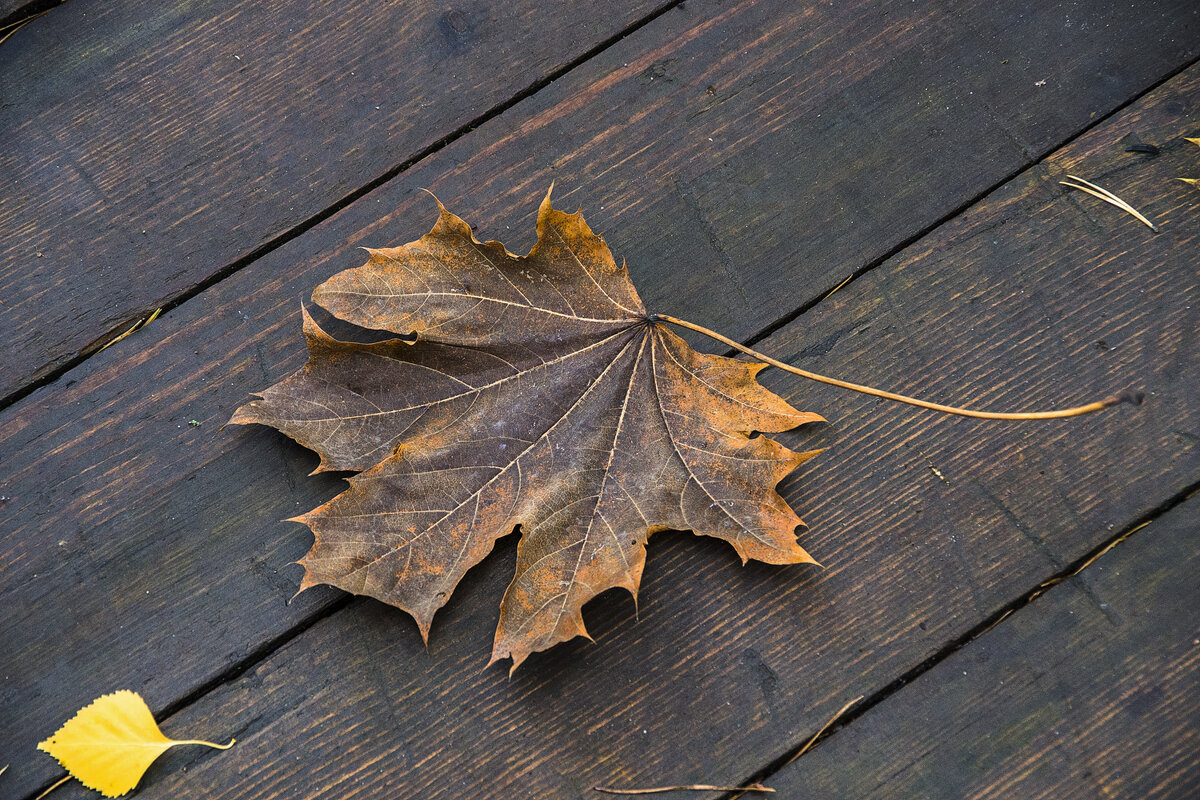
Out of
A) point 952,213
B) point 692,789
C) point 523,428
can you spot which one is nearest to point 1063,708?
point 692,789

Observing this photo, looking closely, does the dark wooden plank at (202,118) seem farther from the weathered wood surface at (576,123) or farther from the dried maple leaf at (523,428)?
the dried maple leaf at (523,428)

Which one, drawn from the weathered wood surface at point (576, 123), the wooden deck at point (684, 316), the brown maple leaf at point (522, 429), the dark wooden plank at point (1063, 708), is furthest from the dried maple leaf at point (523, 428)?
the dark wooden plank at point (1063, 708)

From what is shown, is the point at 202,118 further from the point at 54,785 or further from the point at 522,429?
the point at 54,785

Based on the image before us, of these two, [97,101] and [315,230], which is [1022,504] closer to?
[315,230]

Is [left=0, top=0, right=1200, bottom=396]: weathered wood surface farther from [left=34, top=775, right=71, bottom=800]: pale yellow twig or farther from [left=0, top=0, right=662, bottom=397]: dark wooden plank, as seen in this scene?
[left=34, top=775, right=71, bottom=800]: pale yellow twig

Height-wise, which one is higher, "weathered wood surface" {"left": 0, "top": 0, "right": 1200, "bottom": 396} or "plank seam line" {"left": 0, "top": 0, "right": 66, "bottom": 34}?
"plank seam line" {"left": 0, "top": 0, "right": 66, "bottom": 34}

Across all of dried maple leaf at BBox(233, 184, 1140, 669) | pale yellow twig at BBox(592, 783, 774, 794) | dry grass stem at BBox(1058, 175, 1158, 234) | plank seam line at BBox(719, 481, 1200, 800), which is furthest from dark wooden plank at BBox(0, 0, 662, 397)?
plank seam line at BBox(719, 481, 1200, 800)

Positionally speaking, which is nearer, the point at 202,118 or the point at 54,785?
the point at 54,785
